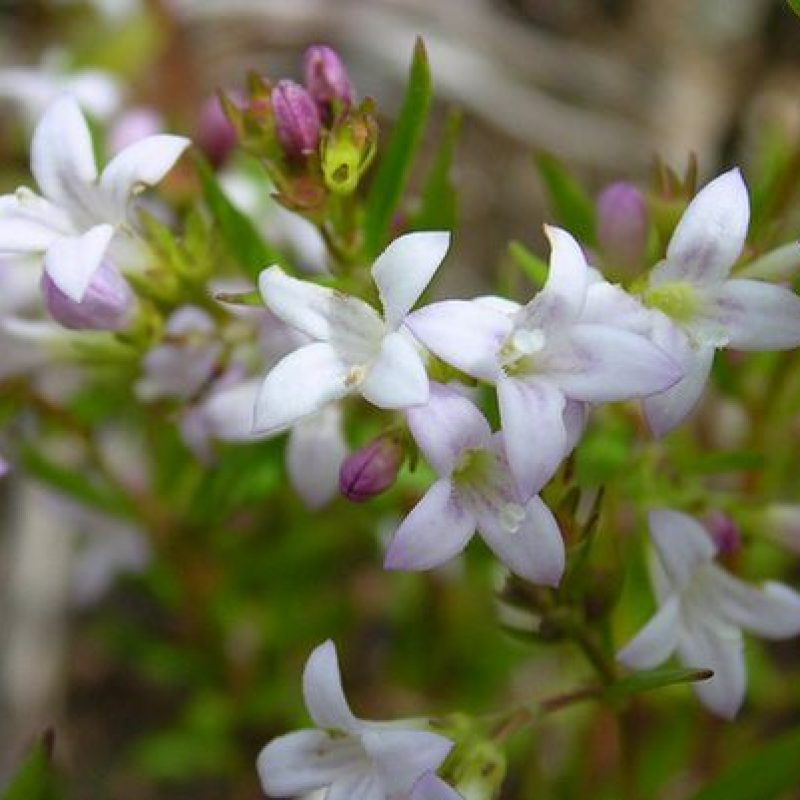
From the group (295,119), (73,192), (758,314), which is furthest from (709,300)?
(73,192)

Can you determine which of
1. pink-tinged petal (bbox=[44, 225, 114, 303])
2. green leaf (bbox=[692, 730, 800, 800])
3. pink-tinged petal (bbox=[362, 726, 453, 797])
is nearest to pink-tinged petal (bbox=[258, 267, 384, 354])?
pink-tinged petal (bbox=[44, 225, 114, 303])

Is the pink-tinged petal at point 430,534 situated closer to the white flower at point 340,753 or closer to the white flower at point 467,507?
the white flower at point 467,507

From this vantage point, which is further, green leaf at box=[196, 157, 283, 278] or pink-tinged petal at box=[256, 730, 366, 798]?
green leaf at box=[196, 157, 283, 278]

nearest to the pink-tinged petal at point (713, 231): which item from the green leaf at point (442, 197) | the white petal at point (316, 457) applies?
the green leaf at point (442, 197)

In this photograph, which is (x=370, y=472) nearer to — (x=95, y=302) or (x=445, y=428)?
(x=445, y=428)

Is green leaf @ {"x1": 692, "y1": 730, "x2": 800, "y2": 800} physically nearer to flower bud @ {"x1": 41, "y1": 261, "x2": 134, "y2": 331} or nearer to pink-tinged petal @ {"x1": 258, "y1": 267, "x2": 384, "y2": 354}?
pink-tinged petal @ {"x1": 258, "y1": 267, "x2": 384, "y2": 354}

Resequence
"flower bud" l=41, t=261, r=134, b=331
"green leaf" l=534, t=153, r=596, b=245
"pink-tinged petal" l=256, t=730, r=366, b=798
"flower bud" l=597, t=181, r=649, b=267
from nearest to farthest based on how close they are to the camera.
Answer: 1. "pink-tinged petal" l=256, t=730, r=366, b=798
2. "flower bud" l=41, t=261, r=134, b=331
3. "flower bud" l=597, t=181, r=649, b=267
4. "green leaf" l=534, t=153, r=596, b=245

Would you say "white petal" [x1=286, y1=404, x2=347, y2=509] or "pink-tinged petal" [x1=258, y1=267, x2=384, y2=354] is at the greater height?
"pink-tinged petal" [x1=258, y1=267, x2=384, y2=354]
